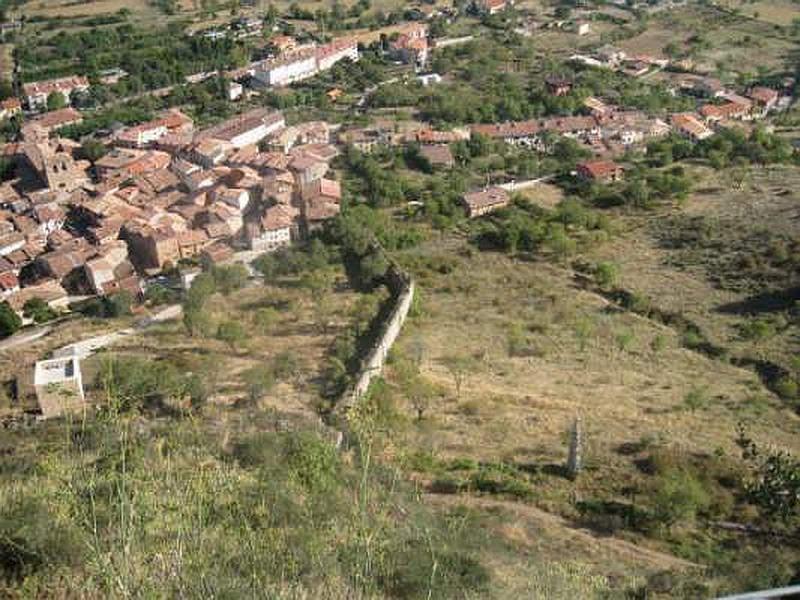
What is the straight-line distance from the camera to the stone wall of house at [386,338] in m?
15.0

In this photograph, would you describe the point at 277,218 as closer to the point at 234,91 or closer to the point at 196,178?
the point at 196,178

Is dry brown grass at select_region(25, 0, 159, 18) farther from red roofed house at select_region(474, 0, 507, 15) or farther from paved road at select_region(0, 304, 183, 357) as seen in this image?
paved road at select_region(0, 304, 183, 357)

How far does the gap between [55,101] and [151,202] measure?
1299 cm

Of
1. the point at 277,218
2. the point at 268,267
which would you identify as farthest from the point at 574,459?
the point at 277,218

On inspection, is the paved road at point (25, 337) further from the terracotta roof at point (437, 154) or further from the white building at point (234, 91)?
the white building at point (234, 91)

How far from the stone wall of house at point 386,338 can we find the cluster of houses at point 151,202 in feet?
17.4

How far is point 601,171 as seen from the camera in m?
27.9

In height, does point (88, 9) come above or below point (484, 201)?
above

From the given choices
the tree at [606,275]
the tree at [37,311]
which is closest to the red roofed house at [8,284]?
the tree at [37,311]

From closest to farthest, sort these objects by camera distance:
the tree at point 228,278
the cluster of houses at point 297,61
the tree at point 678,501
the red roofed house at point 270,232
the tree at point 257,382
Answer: the tree at point 678,501 < the tree at point 257,382 < the tree at point 228,278 < the red roofed house at point 270,232 < the cluster of houses at point 297,61

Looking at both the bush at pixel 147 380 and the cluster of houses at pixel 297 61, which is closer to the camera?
the bush at pixel 147 380

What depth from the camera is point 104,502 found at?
7.13m

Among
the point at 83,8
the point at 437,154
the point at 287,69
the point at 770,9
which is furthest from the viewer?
the point at 83,8

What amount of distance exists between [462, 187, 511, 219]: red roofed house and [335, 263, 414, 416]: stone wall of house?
5.22 m
